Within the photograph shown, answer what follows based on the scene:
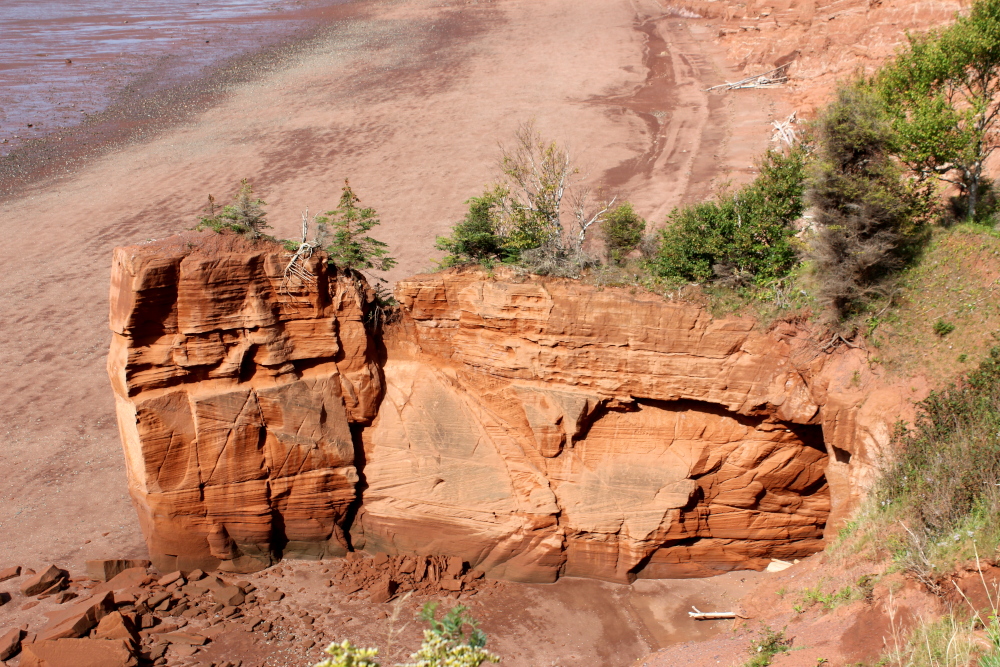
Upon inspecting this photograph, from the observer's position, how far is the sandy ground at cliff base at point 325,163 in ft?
60.4

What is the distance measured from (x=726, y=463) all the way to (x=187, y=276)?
30.4 feet

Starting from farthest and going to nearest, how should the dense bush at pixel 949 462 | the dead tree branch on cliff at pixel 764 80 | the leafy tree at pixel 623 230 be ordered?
the dead tree branch on cliff at pixel 764 80 → the leafy tree at pixel 623 230 → the dense bush at pixel 949 462

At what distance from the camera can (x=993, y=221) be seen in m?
12.3

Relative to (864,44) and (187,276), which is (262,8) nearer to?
(864,44)

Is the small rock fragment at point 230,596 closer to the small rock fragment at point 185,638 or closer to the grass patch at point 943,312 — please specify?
the small rock fragment at point 185,638

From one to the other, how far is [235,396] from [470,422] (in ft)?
13.1

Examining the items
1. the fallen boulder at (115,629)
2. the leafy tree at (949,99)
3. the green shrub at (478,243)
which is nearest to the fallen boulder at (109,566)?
the fallen boulder at (115,629)

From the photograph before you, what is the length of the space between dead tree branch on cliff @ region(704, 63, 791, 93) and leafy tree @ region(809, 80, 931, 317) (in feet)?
91.1

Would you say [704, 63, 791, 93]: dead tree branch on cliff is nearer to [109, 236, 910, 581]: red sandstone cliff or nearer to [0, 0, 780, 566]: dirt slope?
[0, 0, 780, 566]: dirt slope

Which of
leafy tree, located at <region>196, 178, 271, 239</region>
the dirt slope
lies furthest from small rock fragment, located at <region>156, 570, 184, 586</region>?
leafy tree, located at <region>196, 178, 271, 239</region>

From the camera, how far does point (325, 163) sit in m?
34.0

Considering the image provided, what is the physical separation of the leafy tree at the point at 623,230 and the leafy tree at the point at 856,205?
3.72 m

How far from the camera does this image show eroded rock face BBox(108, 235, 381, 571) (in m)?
12.1

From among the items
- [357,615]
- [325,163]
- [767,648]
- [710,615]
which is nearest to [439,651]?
[767,648]
